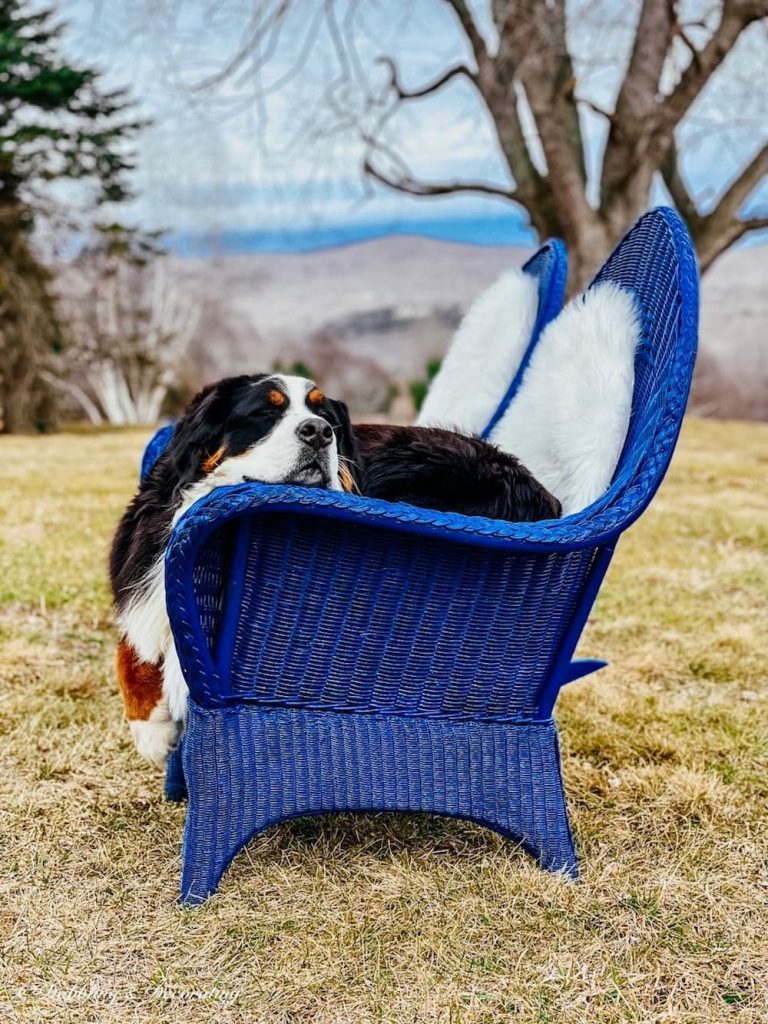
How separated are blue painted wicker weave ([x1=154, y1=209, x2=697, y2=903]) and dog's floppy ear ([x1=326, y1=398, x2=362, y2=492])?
419 mm

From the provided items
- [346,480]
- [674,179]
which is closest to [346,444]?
[346,480]

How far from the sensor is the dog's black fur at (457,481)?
7.62 feet

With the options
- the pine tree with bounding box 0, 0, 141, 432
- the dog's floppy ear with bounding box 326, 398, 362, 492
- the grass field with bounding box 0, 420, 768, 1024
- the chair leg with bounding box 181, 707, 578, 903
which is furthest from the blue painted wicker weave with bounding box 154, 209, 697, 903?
the pine tree with bounding box 0, 0, 141, 432

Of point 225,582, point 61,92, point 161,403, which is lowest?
point 161,403

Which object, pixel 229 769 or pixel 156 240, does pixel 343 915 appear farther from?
pixel 156 240

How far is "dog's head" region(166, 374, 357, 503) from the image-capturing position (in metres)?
2.17

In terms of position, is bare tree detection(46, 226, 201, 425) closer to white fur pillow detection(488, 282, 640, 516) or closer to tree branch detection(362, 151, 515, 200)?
tree branch detection(362, 151, 515, 200)

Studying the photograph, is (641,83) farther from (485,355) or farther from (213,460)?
(213,460)

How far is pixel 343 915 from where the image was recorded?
6.79ft

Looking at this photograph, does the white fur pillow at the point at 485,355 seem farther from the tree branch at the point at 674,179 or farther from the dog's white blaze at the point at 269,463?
the tree branch at the point at 674,179

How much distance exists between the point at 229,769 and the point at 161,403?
19.9 meters

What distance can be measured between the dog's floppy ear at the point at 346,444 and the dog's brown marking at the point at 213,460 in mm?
276

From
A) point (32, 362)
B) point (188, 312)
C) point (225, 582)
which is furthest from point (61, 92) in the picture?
point (225, 582)

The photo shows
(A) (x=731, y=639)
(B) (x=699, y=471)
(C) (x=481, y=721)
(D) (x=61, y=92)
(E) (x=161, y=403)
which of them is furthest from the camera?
(E) (x=161, y=403)
